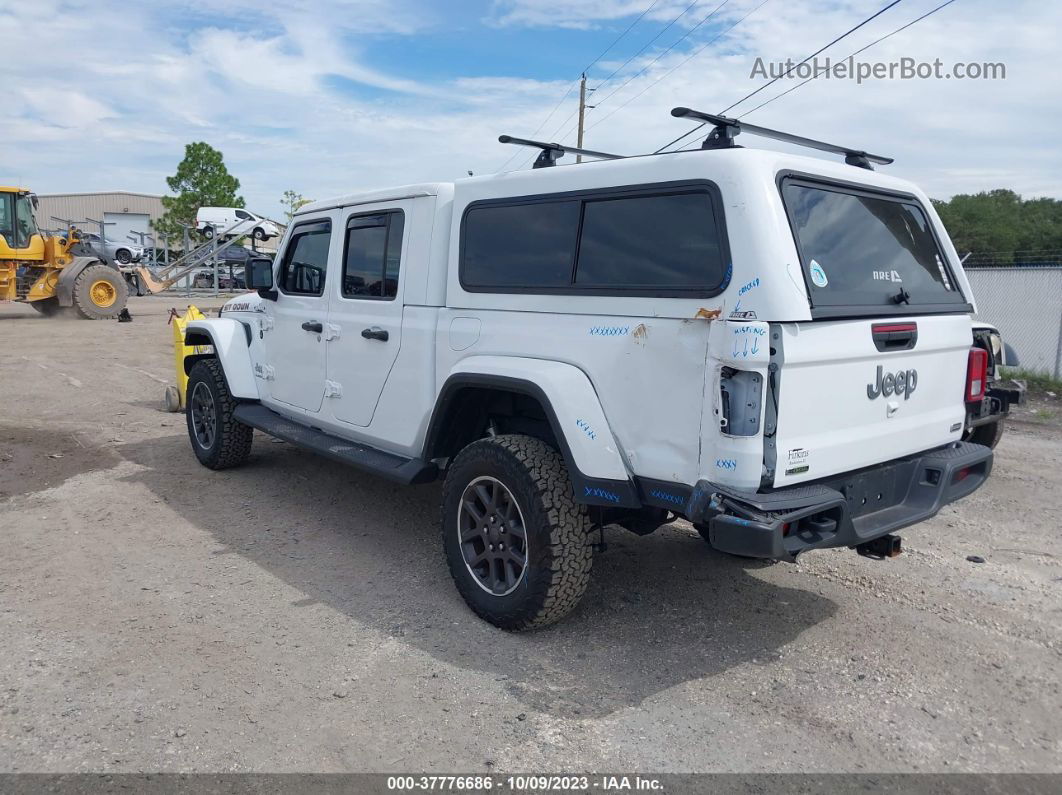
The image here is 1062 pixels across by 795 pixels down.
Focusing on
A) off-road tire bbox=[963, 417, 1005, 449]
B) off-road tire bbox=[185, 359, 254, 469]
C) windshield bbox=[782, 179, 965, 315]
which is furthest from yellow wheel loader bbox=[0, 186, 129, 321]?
windshield bbox=[782, 179, 965, 315]

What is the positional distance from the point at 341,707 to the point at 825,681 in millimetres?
2016

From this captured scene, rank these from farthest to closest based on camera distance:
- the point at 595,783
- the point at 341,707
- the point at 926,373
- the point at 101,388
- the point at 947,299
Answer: the point at 101,388
the point at 947,299
the point at 926,373
the point at 341,707
the point at 595,783

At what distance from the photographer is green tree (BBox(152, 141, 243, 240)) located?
42125 mm

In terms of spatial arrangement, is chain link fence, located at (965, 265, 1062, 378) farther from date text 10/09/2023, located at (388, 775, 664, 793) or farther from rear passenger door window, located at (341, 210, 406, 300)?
date text 10/09/2023, located at (388, 775, 664, 793)

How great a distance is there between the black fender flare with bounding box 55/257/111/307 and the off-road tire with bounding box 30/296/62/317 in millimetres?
567

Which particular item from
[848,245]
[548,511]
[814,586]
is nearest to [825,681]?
[814,586]

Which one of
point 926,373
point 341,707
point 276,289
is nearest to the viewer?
point 341,707

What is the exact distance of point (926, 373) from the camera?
3.95 m

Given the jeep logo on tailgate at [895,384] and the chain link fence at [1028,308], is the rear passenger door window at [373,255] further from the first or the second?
the chain link fence at [1028,308]

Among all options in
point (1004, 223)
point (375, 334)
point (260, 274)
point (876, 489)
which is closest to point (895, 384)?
point (876, 489)

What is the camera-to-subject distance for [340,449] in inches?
205

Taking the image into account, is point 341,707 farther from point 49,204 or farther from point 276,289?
point 49,204

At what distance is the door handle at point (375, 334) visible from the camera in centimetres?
488

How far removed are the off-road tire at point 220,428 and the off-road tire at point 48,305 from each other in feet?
51.2
